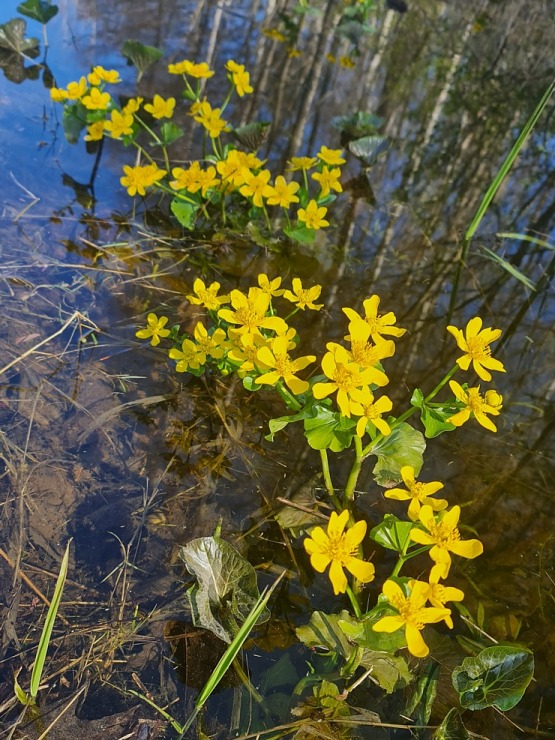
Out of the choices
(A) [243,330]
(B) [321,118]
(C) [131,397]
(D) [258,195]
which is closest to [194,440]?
(C) [131,397]

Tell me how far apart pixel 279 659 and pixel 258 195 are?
1768 millimetres

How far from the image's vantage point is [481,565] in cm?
164

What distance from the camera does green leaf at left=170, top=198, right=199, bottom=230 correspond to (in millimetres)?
2518

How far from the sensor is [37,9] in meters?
3.68

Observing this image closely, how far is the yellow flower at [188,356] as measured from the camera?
1734 millimetres

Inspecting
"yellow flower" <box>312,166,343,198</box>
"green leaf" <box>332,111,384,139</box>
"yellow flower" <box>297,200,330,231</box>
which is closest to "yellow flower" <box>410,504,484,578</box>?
"yellow flower" <box>297,200,330,231</box>

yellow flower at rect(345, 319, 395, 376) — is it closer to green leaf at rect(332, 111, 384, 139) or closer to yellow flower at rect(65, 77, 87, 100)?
yellow flower at rect(65, 77, 87, 100)

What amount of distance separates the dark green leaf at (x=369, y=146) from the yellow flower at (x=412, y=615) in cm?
264

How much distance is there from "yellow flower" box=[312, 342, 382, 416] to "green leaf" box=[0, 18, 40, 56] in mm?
3514

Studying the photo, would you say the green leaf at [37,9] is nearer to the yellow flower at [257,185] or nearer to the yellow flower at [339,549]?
the yellow flower at [257,185]

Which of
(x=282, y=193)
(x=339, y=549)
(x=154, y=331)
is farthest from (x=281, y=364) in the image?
(x=282, y=193)

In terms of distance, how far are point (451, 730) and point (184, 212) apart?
209 cm

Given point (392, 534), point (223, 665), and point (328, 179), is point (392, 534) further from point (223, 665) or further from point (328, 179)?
point (328, 179)

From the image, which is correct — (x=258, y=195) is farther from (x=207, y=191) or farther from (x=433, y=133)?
(x=433, y=133)
